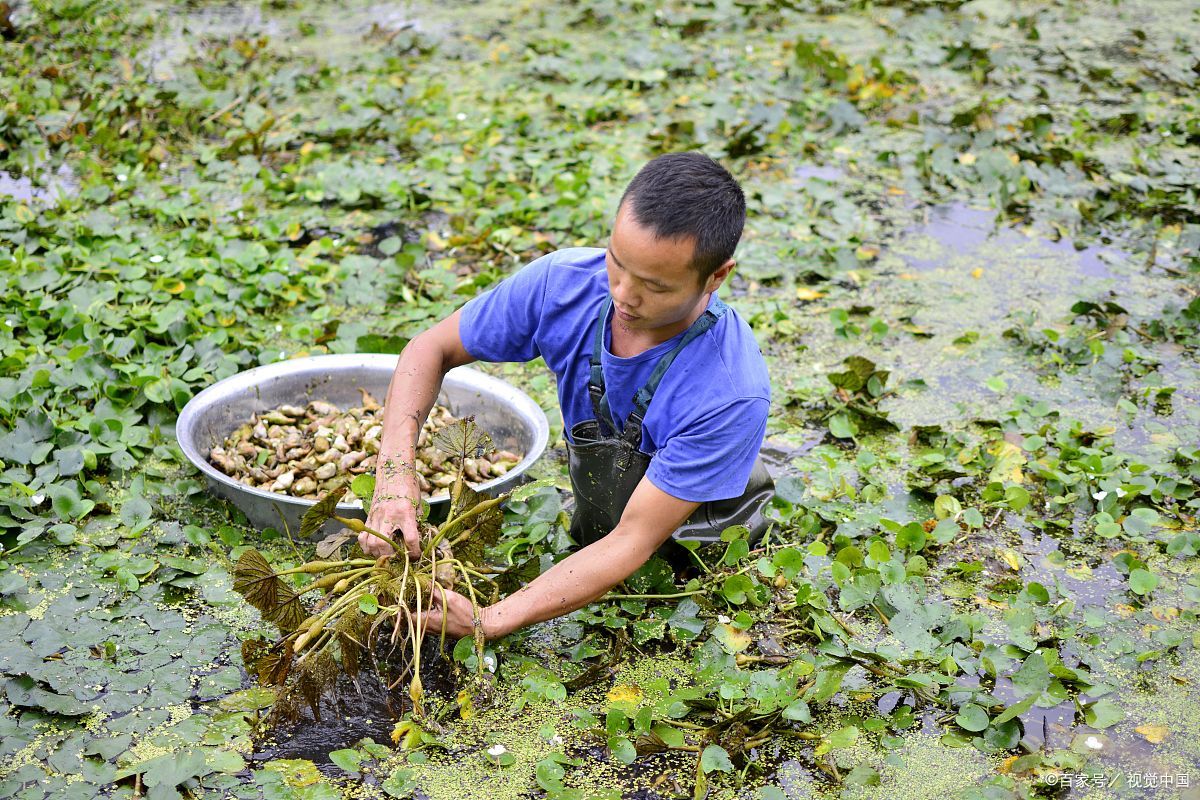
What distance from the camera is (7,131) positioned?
4543 mm

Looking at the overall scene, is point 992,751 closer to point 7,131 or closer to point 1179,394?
point 1179,394

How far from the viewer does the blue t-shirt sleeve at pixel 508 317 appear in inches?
89.8

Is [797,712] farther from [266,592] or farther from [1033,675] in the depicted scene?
[266,592]

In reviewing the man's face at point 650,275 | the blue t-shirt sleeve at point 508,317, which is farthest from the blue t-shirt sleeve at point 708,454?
the blue t-shirt sleeve at point 508,317

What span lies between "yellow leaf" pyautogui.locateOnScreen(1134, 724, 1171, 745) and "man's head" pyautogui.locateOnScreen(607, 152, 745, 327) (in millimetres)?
1182

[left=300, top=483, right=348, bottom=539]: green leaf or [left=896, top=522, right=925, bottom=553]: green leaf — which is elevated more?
[left=300, top=483, right=348, bottom=539]: green leaf

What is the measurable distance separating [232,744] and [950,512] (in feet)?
5.60

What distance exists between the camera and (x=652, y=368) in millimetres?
2164

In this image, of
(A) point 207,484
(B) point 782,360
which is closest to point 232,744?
(A) point 207,484

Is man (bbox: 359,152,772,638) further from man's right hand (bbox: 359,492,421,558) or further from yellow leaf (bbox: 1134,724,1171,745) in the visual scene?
yellow leaf (bbox: 1134,724,1171,745)

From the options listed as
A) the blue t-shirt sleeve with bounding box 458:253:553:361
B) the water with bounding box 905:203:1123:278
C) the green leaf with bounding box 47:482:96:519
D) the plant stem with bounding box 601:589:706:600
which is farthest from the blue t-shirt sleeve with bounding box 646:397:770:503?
the water with bounding box 905:203:1123:278

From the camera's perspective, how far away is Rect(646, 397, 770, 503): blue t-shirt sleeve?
→ 6.65 feet

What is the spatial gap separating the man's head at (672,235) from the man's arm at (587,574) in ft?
1.16

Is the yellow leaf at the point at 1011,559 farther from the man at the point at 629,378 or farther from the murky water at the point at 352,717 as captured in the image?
the murky water at the point at 352,717
